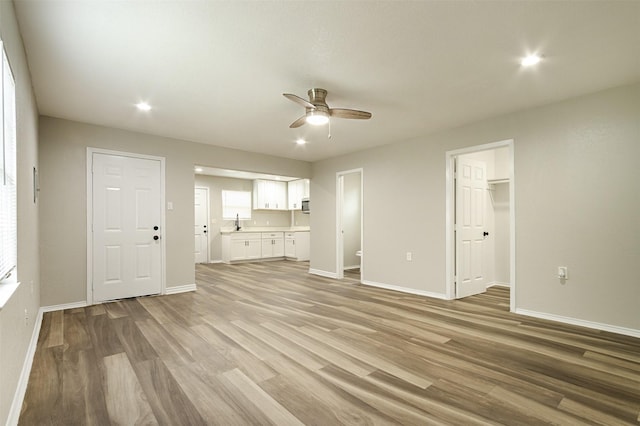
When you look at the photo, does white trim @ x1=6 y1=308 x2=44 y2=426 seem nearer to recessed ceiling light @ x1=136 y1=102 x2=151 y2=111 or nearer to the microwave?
recessed ceiling light @ x1=136 y1=102 x2=151 y2=111

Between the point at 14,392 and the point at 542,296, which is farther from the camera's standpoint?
the point at 542,296

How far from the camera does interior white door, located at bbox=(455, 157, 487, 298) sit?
4.60 metres

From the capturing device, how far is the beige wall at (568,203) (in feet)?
10.3

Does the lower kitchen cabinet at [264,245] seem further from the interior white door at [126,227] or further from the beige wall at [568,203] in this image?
the beige wall at [568,203]

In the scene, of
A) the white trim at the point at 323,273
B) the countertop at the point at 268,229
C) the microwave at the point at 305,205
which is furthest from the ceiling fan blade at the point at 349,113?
the microwave at the point at 305,205

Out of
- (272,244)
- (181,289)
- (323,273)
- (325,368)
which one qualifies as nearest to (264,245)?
(272,244)

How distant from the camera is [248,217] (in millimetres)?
9344

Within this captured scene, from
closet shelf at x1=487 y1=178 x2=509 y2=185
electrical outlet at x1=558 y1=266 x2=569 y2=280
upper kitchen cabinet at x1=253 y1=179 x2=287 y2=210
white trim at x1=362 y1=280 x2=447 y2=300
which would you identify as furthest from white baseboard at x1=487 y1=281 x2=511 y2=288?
upper kitchen cabinet at x1=253 y1=179 x2=287 y2=210

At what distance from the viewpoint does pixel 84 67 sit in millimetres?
2729

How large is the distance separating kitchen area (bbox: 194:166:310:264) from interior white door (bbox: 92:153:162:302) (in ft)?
11.0

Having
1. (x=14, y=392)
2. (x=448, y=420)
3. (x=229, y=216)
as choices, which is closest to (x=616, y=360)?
(x=448, y=420)

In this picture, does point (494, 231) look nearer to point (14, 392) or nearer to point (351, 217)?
point (351, 217)

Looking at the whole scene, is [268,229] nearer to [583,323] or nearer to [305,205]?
[305,205]

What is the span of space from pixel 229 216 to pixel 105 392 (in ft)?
23.4
